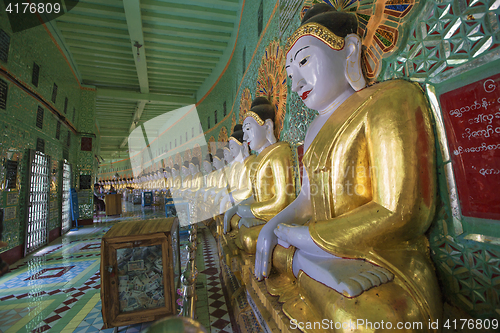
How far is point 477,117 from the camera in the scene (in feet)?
2.95

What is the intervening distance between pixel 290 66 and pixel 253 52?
2713mm

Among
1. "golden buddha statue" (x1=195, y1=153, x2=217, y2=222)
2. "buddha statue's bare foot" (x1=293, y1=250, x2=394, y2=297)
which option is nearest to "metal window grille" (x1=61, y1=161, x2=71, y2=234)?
"golden buddha statue" (x1=195, y1=153, x2=217, y2=222)

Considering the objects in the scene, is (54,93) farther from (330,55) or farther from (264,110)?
(330,55)

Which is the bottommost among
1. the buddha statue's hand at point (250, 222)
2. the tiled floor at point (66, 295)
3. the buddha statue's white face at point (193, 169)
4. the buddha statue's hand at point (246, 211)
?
the tiled floor at point (66, 295)

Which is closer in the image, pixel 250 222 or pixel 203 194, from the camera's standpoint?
pixel 250 222

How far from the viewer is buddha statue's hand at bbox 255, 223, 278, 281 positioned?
4.62 ft

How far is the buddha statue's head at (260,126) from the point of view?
9.34 feet

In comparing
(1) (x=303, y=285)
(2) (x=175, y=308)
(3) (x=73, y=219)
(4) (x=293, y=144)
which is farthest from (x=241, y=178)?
(3) (x=73, y=219)

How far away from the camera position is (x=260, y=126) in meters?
2.85

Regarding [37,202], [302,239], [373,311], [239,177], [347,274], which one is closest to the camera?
[373,311]

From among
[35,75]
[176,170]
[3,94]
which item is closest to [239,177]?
[3,94]

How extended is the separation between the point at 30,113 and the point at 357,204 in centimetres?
629

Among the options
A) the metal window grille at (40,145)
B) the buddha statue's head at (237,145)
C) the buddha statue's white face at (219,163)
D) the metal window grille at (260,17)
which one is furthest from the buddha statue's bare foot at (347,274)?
the metal window grille at (40,145)

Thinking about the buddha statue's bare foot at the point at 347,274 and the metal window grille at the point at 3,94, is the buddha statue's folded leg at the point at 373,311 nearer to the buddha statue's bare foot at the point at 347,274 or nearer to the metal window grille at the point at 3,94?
the buddha statue's bare foot at the point at 347,274
